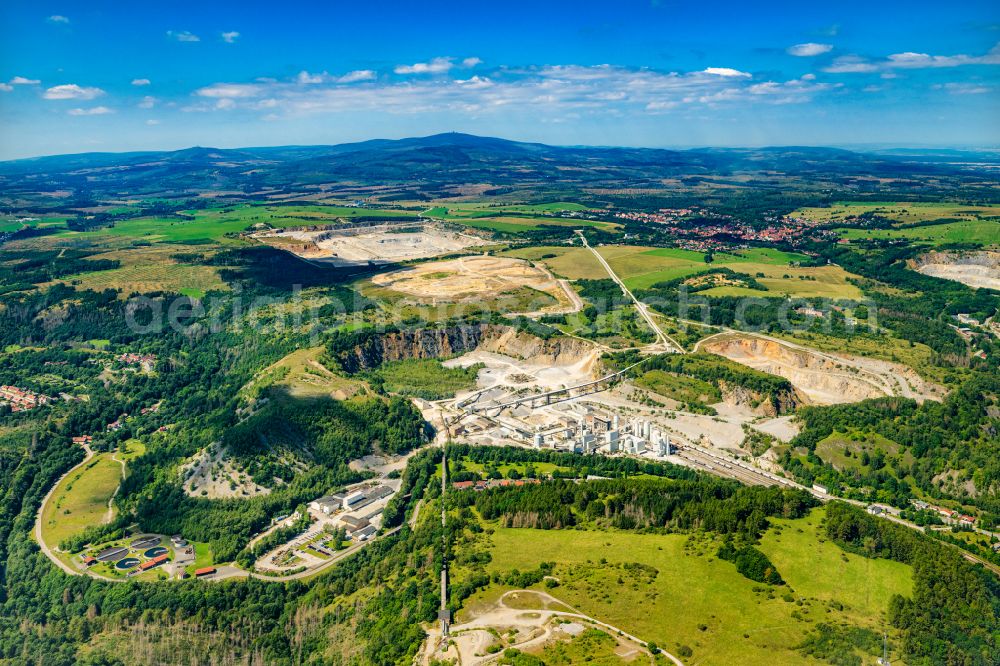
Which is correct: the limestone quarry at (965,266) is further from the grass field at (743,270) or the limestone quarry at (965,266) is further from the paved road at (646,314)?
the paved road at (646,314)

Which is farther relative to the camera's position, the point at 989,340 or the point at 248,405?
the point at 989,340

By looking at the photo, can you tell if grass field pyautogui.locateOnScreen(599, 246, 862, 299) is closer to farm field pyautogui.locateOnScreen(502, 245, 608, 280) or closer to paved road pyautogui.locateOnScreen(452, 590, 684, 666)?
farm field pyautogui.locateOnScreen(502, 245, 608, 280)

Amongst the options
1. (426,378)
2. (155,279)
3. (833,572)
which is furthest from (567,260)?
(833,572)

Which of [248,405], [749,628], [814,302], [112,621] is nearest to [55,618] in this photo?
[112,621]

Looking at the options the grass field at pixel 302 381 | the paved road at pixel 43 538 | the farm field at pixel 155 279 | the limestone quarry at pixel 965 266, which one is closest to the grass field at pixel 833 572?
the grass field at pixel 302 381

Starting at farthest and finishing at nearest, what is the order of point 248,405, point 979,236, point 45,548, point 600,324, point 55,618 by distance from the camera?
point 979,236 < point 600,324 < point 248,405 < point 45,548 < point 55,618

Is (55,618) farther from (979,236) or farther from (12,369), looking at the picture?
(979,236)

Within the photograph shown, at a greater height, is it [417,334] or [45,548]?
[417,334]
